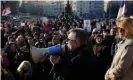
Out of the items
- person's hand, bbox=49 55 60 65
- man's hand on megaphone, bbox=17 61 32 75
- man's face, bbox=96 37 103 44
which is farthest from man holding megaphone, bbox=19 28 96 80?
man's face, bbox=96 37 103 44

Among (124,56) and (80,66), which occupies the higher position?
(124,56)

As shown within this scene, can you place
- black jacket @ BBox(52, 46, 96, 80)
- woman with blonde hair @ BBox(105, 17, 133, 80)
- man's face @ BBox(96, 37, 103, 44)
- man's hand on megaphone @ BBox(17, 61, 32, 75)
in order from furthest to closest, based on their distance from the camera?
man's face @ BBox(96, 37, 103, 44) → man's hand on megaphone @ BBox(17, 61, 32, 75) → black jacket @ BBox(52, 46, 96, 80) → woman with blonde hair @ BBox(105, 17, 133, 80)

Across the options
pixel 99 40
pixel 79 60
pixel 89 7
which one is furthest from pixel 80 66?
pixel 89 7

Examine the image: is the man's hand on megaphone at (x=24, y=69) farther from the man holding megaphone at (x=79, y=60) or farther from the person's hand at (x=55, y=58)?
the man holding megaphone at (x=79, y=60)

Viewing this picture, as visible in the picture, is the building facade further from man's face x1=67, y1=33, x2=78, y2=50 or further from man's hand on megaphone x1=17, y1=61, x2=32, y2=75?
man's face x1=67, y1=33, x2=78, y2=50

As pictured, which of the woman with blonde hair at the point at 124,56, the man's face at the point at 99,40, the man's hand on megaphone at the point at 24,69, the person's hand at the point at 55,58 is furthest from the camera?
the man's face at the point at 99,40

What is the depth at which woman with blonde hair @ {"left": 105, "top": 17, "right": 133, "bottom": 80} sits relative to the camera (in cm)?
391

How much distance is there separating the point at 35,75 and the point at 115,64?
6.83ft

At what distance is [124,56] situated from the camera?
393 cm

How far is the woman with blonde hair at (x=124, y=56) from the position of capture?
391 centimetres

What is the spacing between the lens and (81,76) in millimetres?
4043

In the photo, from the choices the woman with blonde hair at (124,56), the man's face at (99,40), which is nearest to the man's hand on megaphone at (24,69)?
the woman with blonde hair at (124,56)

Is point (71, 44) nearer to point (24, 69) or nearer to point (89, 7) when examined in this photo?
point (24, 69)

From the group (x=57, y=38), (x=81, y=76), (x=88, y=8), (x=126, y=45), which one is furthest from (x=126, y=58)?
(x=88, y=8)
